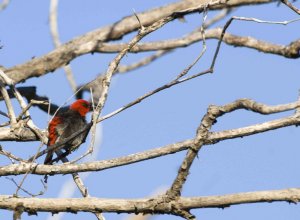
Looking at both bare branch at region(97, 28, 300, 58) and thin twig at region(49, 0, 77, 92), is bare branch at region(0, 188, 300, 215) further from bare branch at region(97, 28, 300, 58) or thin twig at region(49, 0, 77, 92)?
thin twig at region(49, 0, 77, 92)

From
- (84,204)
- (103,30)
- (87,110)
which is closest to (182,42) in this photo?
(103,30)

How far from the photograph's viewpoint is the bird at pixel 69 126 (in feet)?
22.7

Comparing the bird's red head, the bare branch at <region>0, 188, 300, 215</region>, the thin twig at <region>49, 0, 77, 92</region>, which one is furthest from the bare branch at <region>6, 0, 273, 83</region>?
the bare branch at <region>0, 188, 300, 215</region>

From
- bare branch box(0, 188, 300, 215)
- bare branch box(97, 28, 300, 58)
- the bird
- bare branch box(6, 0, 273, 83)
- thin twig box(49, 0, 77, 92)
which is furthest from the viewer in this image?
thin twig box(49, 0, 77, 92)

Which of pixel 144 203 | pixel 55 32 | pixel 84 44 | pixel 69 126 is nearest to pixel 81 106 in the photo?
pixel 69 126

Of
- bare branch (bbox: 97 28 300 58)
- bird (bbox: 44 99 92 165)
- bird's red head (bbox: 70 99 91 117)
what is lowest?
bird (bbox: 44 99 92 165)

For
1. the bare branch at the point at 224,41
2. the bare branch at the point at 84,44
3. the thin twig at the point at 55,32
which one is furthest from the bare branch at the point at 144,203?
the thin twig at the point at 55,32

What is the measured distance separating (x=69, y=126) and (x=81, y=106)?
1150mm

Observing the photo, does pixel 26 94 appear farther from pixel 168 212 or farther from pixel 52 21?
pixel 168 212

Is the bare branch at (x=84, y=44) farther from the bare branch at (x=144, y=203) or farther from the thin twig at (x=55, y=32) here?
the bare branch at (x=144, y=203)

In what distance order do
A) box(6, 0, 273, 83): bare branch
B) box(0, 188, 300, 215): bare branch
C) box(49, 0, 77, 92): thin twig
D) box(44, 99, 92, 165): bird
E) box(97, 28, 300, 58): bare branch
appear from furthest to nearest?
1. box(49, 0, 77, 92): thin twig
2. box(6, 0, 273, 83): bare branch
3. box(97, 28, 300, 58): bare branch
4. box(44, 99, 92, 165): bird
5. box(0, 188, 300, 215): bare branch

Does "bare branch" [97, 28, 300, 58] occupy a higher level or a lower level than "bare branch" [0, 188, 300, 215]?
higher

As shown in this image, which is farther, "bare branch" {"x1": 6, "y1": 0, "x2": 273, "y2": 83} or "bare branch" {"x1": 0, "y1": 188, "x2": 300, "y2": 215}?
"bare branch" {"x1": 6, "y1": 0, "x2": 273, "y2": 83}

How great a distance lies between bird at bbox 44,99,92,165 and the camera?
6922 mm
